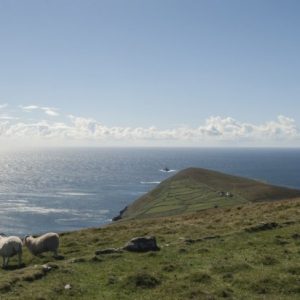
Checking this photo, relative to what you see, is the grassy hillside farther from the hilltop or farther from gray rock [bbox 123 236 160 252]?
gray rock [bbox 123 236 160 252]

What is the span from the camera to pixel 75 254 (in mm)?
30469

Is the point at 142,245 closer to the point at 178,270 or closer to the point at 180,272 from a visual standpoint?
the point at 178,270

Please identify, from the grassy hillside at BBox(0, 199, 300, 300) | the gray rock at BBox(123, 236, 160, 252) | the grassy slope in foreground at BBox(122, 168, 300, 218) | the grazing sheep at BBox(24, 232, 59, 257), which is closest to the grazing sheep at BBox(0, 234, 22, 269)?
the grassy hillside at BBox(0, 199, 300, 300)

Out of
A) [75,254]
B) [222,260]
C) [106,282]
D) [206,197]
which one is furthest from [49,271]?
[206,197]

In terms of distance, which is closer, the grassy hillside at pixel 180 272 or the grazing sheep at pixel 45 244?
the grassy hillside at pixel 180 272

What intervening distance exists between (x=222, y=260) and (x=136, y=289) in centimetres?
652

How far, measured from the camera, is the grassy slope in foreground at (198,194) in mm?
116438

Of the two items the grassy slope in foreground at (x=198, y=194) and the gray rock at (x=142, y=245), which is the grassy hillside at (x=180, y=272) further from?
the grassy slope in foreground at (x=198, y=194)

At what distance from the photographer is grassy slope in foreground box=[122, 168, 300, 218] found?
116m

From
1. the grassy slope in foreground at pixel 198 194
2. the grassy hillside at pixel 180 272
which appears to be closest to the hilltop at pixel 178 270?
the grassy hillside at pixel 180 272

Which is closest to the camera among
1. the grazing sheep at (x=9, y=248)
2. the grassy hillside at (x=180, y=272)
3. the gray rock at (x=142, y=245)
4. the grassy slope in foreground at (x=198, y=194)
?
the grassy hillside at (x=180, y=272)

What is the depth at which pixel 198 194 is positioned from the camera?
13925cm

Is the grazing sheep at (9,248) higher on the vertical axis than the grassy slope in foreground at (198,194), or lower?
higher

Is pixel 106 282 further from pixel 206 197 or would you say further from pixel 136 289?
pixel 206 197
